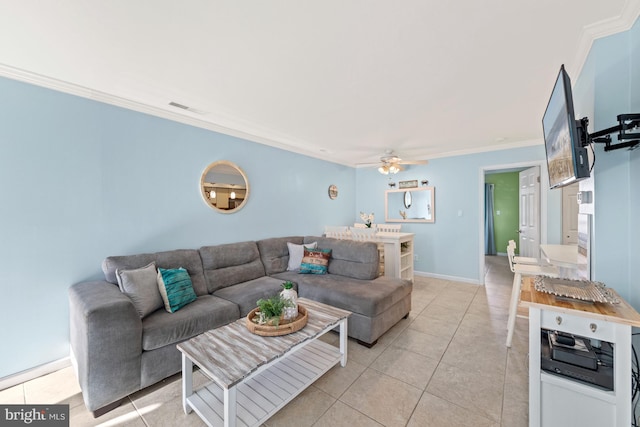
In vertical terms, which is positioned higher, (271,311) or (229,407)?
(271,311)

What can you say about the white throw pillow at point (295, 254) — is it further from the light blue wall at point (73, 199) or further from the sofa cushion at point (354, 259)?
the light blue wall at point (73, 199)

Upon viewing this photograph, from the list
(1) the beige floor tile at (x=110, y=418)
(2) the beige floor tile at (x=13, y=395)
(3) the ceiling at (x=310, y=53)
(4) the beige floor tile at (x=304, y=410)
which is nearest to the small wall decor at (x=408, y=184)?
(3) the ceiling at (x=310, y=53)

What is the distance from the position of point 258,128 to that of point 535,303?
3.25m

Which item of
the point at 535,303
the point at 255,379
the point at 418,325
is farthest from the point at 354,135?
the point at 255,379

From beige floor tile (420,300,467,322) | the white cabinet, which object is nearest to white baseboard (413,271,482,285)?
the white cabinet

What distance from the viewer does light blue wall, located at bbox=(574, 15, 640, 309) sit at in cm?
143

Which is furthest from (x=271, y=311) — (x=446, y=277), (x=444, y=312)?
(x=446, y=277)

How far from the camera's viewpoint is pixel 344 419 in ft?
5.08

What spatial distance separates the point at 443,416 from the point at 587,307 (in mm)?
1037

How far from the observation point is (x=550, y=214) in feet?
12.2

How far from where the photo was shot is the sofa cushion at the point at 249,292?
2.44 m

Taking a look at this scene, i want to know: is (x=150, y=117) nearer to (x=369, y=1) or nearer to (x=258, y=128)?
(x=258, y=128)

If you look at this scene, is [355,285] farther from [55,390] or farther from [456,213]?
[456,213]

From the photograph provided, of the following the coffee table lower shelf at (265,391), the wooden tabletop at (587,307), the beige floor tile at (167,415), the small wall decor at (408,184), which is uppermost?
the small wall decor at (408,184)
